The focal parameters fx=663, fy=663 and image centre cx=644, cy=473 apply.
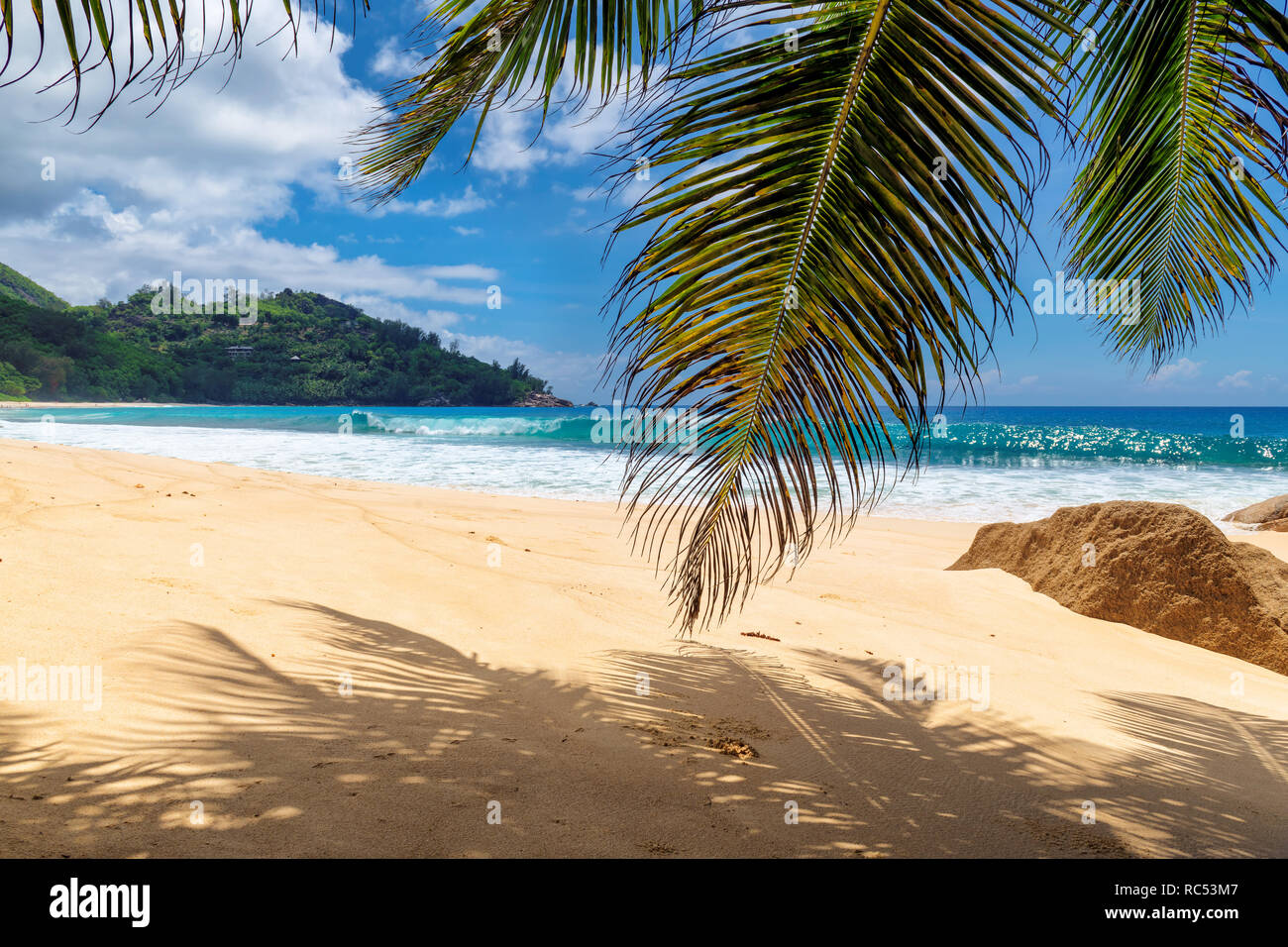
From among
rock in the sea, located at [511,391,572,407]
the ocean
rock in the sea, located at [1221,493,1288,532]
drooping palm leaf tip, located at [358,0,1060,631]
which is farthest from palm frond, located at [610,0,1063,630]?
rock in the sea, located at [511,391,572,407]

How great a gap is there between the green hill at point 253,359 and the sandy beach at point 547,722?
77.4 m

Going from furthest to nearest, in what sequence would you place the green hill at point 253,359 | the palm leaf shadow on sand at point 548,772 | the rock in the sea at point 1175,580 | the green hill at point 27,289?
the green hill at point 27,289, the green hill at point 253,359, the rock in the sea at point 1175,580, the palm leaf shadow on sand at point 548,772

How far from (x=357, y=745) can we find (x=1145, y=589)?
5417 millimetres

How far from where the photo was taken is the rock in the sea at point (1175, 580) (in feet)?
14.8

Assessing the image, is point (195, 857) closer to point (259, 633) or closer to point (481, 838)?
point (481, 838)

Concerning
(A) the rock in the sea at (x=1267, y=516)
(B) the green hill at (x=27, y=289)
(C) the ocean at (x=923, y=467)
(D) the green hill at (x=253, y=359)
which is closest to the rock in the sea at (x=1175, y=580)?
(C) the ocean at (x=923, y=467)

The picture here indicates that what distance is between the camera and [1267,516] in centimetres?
1078

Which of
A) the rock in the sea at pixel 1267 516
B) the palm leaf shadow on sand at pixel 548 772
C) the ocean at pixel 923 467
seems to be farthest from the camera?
the ocean at pixel 923 467

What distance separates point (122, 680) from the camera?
6.98 ft

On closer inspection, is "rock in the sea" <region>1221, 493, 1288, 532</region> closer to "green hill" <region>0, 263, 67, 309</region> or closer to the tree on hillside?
the tree on hillside

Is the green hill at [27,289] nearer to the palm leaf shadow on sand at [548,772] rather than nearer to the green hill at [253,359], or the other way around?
the green hill at [253,359]

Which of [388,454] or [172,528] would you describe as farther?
[388,454]

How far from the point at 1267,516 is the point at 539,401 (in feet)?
269
